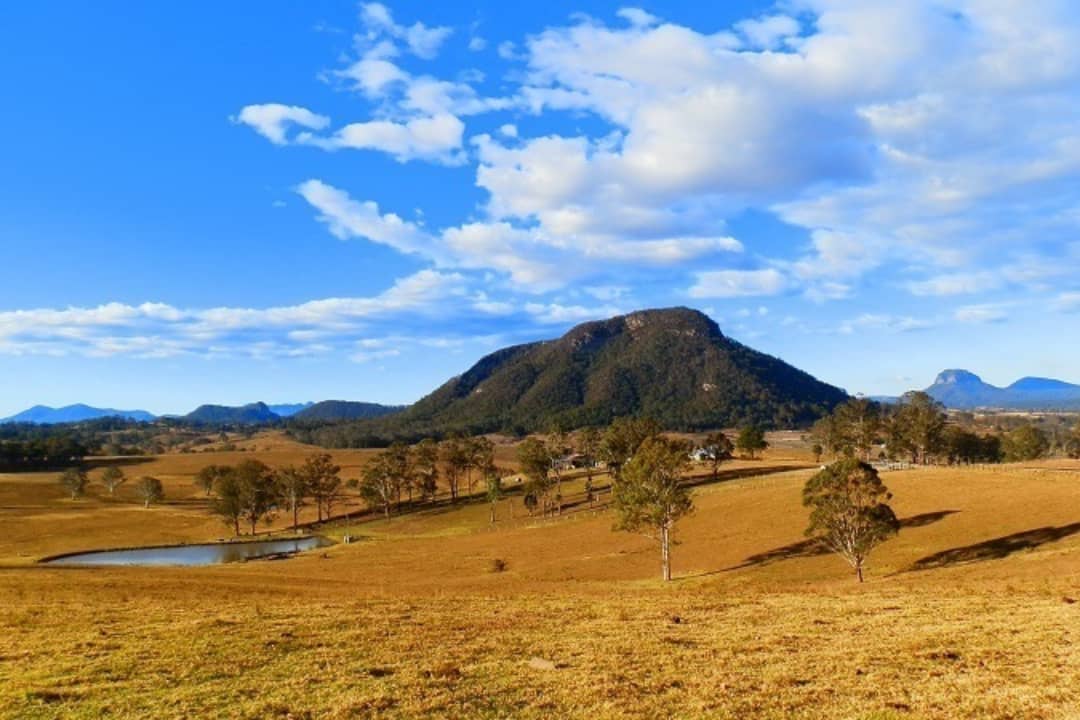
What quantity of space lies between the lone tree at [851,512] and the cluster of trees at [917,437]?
70.1 metres

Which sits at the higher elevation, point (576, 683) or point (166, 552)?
point (576, 683)

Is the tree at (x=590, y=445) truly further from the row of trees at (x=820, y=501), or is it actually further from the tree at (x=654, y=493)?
the row of trees at (x=820, y=501)

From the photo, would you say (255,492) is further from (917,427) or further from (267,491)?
(917,427)

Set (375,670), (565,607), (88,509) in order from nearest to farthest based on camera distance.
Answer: (375,670), (565,607), (88,509)

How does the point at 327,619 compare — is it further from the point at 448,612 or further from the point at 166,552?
the point at 166,552

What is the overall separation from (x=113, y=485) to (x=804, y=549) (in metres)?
184

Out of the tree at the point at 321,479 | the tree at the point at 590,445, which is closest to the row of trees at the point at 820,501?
the tree at the point at 321,479

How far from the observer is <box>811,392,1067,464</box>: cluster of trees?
131 metres

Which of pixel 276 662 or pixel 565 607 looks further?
pixel 565 607

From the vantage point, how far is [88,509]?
486 feet

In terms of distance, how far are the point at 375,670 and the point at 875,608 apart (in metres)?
23.9

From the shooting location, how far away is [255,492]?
128625 millimetres

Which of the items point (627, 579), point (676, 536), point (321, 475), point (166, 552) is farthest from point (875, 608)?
Result: point (321, 475)

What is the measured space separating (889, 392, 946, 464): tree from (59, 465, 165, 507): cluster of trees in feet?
516
